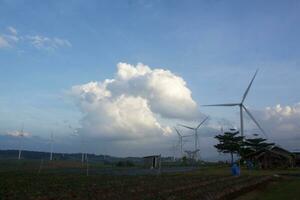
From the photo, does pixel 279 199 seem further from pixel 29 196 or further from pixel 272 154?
pixel 272 154

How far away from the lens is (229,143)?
83.4 metres

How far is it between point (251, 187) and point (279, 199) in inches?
340

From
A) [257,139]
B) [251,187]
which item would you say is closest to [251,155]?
[257,139]

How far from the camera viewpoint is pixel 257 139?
270 feet

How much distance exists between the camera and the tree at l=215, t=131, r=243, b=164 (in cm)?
8290

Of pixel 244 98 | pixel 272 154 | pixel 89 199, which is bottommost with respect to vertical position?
pixel 89 199

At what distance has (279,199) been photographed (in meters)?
24.8

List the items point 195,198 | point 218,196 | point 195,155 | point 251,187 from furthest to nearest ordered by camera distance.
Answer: point 195,155, point 251,187, point 218,196, point 195,198

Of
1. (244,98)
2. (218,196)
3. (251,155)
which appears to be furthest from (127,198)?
(251,155)

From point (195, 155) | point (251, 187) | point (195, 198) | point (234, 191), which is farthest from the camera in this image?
point (195, 155)

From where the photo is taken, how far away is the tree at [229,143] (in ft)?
272

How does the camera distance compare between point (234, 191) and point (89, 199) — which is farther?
point (234, 191)

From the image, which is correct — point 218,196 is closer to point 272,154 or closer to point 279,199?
point 279,199

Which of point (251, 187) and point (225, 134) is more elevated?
point (225, 134)
